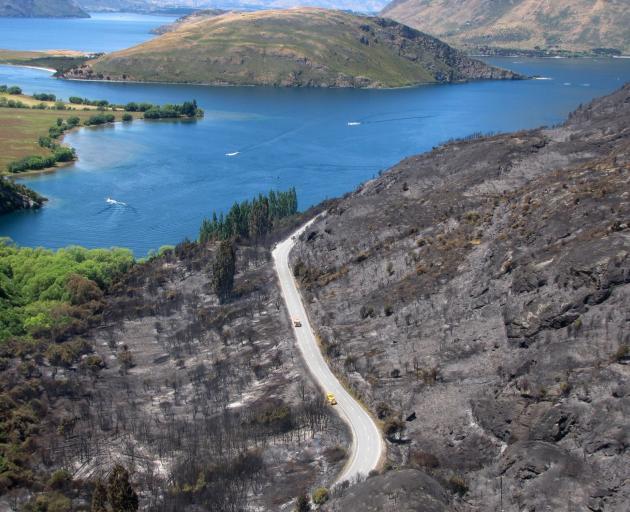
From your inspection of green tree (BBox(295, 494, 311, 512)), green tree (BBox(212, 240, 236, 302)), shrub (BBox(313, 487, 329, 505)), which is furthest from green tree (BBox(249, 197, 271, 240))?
green tree (BBox(295, 494, 311, 512))

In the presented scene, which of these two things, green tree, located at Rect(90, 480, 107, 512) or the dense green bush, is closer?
green tree, located at Rect(90, 480, 107, 512)

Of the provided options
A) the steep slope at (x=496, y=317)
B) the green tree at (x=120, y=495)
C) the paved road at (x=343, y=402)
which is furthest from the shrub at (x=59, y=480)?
the steep slope at (x=496, y=317)

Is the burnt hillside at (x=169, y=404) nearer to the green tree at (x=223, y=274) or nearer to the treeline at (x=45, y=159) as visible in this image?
the green tree at (x=223, y=274)

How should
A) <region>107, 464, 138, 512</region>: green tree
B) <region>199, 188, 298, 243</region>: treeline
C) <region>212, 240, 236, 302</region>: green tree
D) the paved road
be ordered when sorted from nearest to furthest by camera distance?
<region>107, 464, 138, 512</region>: green tree < the paved road < <region>212, 240, 236, 302</region>: green tree < <region>199, 188, 298, 243</region>: treeline

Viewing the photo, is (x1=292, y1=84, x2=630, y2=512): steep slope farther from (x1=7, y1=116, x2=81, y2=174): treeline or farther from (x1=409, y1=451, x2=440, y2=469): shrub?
(x1=7, y1=116, x2=81, y2=174): treeline

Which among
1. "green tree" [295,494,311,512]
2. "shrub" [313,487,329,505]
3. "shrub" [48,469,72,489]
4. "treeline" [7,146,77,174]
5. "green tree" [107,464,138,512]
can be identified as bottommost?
"shrub" [48,469,72,489]

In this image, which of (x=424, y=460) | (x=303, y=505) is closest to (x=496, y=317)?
(x=424, y=460)

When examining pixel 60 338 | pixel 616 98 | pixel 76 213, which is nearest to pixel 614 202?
pixel 60 338
